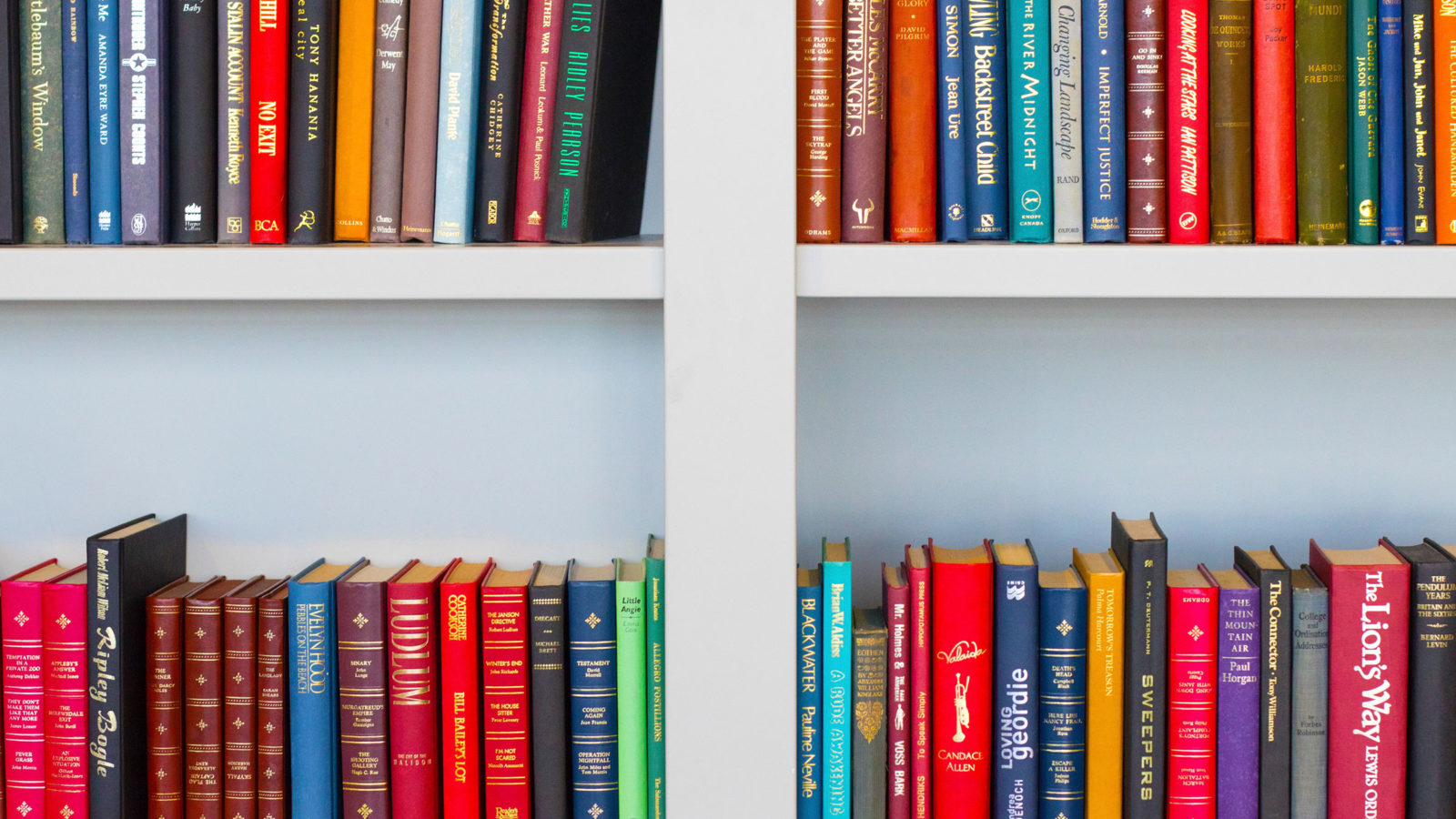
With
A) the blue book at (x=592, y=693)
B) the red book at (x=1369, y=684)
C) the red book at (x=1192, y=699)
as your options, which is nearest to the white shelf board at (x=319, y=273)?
the blue book at (x=592, y=693)

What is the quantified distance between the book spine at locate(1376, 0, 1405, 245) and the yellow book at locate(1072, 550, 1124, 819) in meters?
0.34

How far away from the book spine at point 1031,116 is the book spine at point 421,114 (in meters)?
0.44

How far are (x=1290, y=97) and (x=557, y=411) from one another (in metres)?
0.69

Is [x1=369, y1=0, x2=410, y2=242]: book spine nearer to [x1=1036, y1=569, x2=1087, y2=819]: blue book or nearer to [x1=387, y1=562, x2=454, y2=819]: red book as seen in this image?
[x1=387, y1=562, x2=454, y2=819]: red book

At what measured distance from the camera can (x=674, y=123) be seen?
0.77 m

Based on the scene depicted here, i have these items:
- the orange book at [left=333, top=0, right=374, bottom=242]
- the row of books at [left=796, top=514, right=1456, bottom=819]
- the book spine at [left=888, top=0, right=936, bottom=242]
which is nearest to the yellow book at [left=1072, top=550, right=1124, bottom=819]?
the row of books at [left=796, top=514, right=1456, bottom=819]

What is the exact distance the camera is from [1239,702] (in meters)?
0.88

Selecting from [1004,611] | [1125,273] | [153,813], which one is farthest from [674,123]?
[153,813]

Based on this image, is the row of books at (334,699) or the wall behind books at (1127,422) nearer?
the row of books at (334,699)

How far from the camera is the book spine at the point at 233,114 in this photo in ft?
2.70

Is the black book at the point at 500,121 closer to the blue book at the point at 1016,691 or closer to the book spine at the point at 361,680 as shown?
the book spine at the point at 361,680

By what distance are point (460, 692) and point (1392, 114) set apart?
848 millimetres

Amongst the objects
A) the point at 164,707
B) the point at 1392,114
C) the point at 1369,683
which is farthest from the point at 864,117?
the point at 164,707

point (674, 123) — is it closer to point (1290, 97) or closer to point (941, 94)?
point (941, 94)
